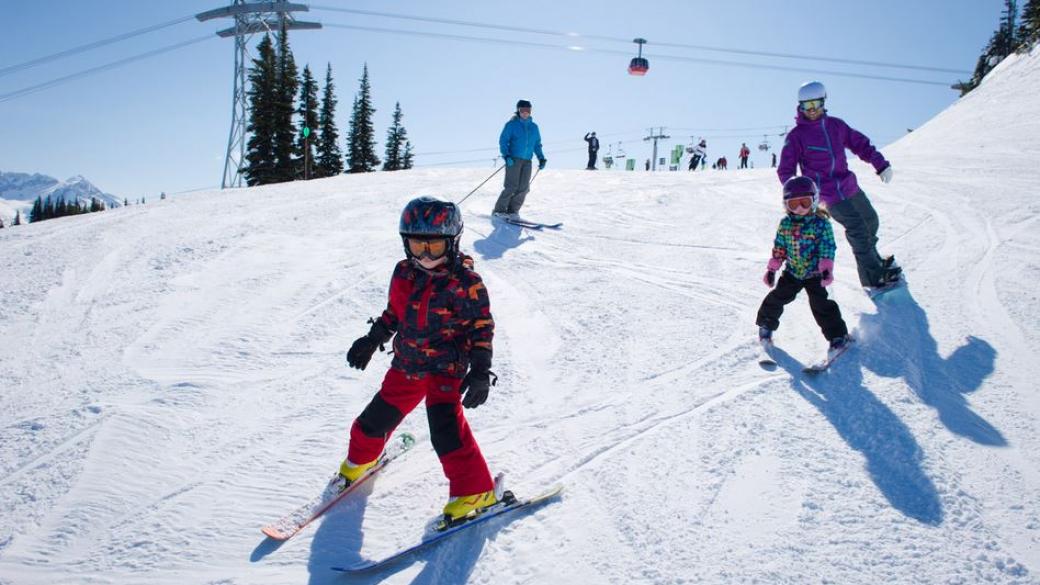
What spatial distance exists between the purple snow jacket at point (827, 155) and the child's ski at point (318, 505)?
4.65 meters

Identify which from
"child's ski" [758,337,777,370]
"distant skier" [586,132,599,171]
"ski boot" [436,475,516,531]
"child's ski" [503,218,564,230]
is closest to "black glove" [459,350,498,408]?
"ski boot" [436,475,516,531]

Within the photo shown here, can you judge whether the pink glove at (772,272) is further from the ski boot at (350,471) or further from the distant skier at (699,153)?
the distant skier at (699,153)

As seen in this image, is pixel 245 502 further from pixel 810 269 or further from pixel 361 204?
pixel 361 204

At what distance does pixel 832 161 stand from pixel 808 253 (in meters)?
1.80

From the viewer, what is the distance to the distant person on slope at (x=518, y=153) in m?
9.55

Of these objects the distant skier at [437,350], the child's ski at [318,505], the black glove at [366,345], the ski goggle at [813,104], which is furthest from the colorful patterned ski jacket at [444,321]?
the ski goggle at [813,104]

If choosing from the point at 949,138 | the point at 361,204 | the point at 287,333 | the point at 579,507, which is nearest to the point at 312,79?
the point at 361,204

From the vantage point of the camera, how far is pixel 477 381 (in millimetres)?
2689

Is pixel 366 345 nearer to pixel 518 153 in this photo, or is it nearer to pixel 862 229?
pixel 862 229

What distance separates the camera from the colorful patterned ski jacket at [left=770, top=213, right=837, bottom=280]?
14.1 ft

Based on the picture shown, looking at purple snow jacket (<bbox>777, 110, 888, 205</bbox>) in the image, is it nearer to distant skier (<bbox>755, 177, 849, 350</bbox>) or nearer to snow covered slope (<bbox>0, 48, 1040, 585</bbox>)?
snow covered slope (<bbox>0, 48, 1040, 585</bbox>)

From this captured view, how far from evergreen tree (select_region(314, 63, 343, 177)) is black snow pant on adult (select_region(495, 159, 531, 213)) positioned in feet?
134

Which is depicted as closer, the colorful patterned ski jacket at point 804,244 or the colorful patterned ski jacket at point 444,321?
the colorful patterned ski jacket at point 444,321

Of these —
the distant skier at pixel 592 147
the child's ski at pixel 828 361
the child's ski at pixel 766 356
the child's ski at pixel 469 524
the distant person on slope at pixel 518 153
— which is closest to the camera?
the child's ski at pixel 469 524
